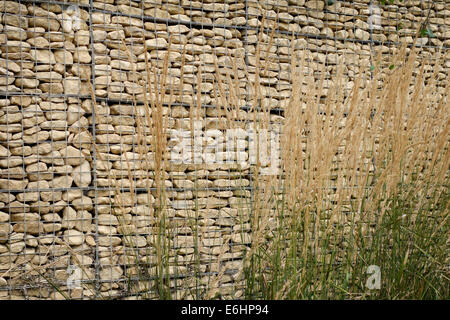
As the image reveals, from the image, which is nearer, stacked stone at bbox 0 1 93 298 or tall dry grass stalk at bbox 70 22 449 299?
tall dry grass stalk at bbox 70 22 449 299

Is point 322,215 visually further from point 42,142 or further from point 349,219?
point 42,142

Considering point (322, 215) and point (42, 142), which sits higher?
point (42, 142)

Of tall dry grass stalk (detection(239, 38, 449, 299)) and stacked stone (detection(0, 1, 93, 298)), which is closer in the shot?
tall dry grass stalk (detection(239, 38, 449, 299))

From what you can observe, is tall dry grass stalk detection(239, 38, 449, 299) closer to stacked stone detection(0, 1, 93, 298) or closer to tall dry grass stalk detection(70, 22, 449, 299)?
tall dry grass stalk detection(70, 22, 449, 299)

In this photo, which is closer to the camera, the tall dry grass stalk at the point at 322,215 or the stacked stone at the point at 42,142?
the tall dry grass stalk at the point at 322,215

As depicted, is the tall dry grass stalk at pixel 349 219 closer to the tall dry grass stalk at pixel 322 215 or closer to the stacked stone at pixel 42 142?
the tall dry grass stalk at pixel 322 215

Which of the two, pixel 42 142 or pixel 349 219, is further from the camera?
pixel 42 142

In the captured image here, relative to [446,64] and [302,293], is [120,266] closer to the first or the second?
[302,293]

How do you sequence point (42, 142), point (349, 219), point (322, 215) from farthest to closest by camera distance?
1. point (42, 142)
2. point (349, 219)
3. point (322, 215)

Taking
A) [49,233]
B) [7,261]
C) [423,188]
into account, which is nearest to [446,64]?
[423,188]

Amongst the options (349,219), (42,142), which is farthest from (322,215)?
(42,142)

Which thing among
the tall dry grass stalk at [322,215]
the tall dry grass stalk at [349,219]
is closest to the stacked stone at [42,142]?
the tall dry grass stalk at [322,215]

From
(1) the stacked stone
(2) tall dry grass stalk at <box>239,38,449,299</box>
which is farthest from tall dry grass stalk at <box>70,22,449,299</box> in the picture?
(1) the stacked stone

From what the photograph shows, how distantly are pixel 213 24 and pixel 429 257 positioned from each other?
243cm
